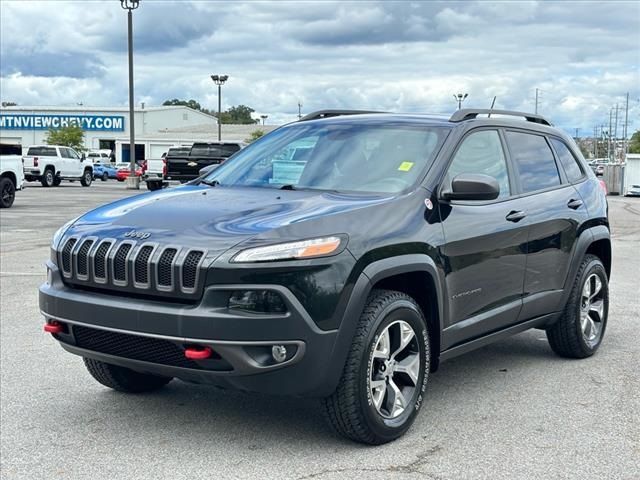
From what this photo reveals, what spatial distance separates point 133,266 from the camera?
4039mm

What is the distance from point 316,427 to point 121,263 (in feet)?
4.71

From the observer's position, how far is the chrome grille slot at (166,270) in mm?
3953

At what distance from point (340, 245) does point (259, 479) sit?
1.15 metres

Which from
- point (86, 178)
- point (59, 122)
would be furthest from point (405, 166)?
point (59, 122)

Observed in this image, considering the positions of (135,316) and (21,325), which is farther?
(21,325)

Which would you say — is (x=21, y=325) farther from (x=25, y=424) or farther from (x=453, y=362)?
(x=453, y=362)

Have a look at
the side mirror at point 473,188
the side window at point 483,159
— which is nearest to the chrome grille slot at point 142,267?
the side mirror at point 473,188

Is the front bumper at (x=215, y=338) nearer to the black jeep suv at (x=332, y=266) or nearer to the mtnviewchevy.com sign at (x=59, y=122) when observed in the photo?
the black jeep suv at (x=332, y=266)

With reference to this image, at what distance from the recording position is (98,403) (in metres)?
5.17

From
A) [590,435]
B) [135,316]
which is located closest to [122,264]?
[135,316]

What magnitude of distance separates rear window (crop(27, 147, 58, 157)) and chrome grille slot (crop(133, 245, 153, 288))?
36377 millimetres

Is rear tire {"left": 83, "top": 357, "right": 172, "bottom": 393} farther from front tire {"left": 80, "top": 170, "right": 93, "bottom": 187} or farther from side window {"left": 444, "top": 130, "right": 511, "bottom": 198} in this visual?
front tire {"left": 80, "top": 170, "right": 93, "bottom": 187}

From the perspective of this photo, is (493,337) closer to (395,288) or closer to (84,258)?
(395,288)

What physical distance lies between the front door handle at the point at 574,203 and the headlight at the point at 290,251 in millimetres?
2671
